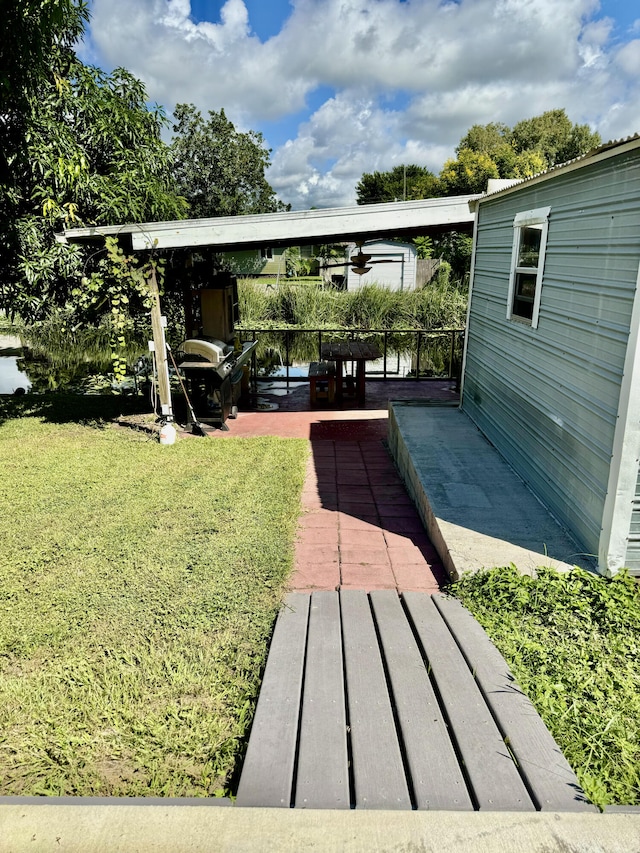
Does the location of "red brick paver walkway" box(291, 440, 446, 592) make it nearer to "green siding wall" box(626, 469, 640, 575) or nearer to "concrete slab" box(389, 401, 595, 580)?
"concrete slab" box(389, 401, 595, 580)

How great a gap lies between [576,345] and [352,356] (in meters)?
4.17

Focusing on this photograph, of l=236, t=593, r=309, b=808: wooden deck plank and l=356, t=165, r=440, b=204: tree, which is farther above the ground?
l=356, t=165, r=440, b=204: tree

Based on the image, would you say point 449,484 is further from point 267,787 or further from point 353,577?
point 267,787

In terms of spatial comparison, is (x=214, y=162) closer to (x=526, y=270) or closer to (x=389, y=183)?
(x=526, y=270)

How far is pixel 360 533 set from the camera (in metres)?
4.17

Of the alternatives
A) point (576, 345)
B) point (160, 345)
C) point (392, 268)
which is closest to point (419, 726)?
point (576, 345)

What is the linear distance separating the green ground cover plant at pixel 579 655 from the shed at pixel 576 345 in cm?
39

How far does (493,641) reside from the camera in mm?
2727

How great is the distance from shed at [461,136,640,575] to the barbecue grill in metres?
3.16

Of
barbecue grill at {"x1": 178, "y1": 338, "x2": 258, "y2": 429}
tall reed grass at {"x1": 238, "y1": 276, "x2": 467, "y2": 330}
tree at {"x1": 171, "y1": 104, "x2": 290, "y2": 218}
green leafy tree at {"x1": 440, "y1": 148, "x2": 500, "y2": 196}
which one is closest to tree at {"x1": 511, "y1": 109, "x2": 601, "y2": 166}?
green leafy tree at {"x1": 440, "y1": 148, "x2": 500, "y2": 196}

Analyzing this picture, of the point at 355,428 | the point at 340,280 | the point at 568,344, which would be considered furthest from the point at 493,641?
the point at 340,280

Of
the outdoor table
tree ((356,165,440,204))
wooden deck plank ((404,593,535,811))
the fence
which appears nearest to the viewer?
wooden deck plank ((404,593,535,811))

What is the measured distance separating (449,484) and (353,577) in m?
1.31

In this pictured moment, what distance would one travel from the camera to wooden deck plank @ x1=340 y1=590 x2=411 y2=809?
6.19 feet
